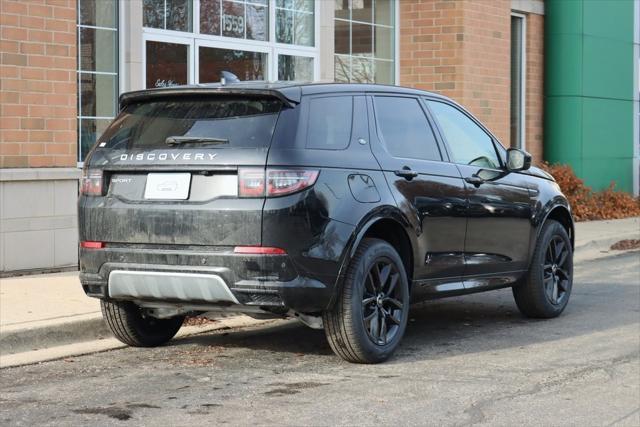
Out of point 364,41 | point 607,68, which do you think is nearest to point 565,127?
point 607,68

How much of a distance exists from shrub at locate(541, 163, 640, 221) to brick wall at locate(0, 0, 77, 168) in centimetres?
1015

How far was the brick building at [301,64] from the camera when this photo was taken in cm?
1155

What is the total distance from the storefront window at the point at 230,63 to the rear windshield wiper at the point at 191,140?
286 inches

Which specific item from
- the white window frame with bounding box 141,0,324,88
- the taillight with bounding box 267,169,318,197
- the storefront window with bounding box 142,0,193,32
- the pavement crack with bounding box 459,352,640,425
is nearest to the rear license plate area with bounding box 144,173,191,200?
the taillight with bounding box 267,169,318,197

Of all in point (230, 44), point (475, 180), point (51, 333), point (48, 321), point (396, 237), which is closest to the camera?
point (396, 237)

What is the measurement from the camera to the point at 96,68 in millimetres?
13062

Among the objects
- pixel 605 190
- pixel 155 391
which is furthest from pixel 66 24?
pixel 605 190

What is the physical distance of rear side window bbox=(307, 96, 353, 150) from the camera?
7.41 m

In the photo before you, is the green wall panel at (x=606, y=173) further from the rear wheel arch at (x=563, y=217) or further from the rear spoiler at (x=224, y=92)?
the rear spoiler at (x=224, y=92)

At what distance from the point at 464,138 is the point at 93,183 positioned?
2938mm

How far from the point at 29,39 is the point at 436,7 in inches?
A: 325

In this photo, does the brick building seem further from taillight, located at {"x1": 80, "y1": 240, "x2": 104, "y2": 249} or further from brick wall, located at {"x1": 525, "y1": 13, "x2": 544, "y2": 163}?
taillight, located at {"x1": 80, "y1": 240, "x2": 104, "y2": 249}

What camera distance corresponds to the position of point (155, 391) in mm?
6875

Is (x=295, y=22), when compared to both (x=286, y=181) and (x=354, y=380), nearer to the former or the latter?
(x=286, y=181)
